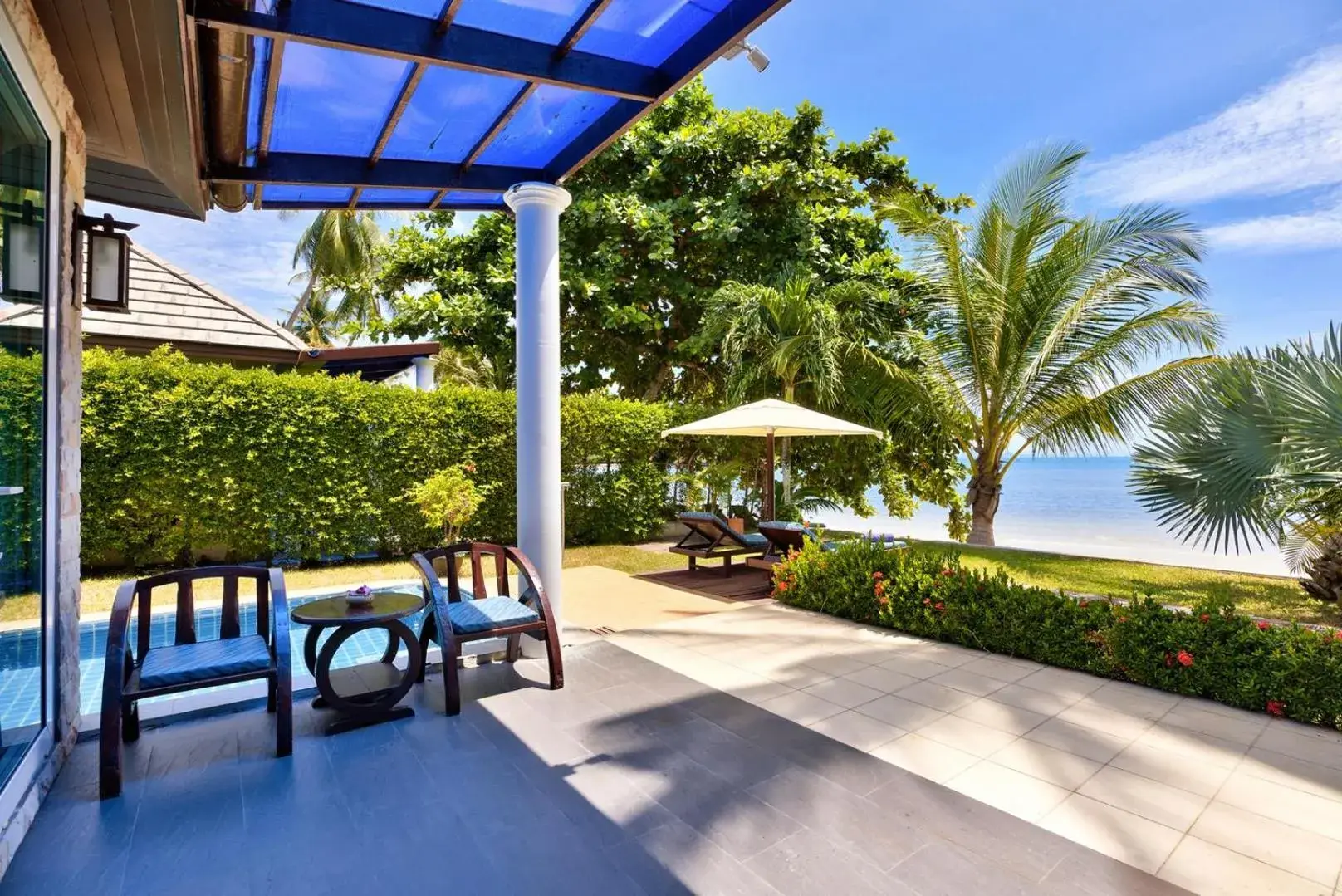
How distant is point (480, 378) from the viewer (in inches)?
867

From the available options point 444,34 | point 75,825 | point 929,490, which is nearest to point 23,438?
point 75,825

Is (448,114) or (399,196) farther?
(399,196)

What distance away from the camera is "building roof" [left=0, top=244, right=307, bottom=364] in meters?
9.81

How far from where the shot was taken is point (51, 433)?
326 centimetres

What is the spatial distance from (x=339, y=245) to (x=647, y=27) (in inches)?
1038

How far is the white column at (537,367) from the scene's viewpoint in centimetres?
509

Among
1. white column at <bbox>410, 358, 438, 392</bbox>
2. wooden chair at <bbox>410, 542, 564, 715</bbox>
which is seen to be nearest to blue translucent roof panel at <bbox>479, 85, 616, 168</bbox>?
wooden chair at <bbox>410, 542, 564, 715</bbox>

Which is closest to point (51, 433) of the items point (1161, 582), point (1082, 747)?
point (1082, 747)

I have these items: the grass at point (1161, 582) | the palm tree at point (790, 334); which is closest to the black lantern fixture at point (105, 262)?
the grass at point (1161, 582)

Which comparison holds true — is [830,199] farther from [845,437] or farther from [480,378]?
[480,378]

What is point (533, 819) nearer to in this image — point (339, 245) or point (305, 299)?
point (339, 245)

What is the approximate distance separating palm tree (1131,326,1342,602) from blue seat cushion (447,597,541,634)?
5.27 metres

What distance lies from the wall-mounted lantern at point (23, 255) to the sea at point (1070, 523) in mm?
13804

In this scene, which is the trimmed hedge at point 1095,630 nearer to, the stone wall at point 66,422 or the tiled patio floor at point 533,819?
the tiled patio floor at point 533,819
